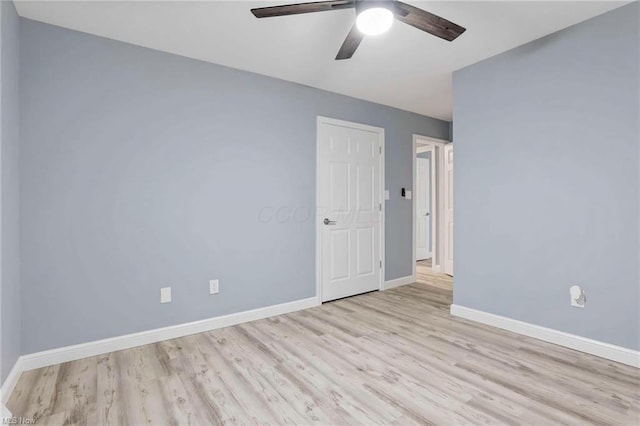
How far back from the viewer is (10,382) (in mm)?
1942

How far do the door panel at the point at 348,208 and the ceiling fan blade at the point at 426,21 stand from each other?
1831 mm

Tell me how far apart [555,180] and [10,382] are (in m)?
4.04

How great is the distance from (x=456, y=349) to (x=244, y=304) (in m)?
1.94

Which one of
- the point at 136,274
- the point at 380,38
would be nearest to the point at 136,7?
the point at 380,38

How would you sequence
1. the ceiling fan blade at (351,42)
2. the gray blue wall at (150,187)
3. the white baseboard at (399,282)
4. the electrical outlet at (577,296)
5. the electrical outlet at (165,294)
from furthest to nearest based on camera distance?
the white baseboard at (399,282) < the electrical outlet at (165,294) < the electrical outlet at (577,296) < the gray blue wall at (150,187) < the ceiling fan blade at (351,42)

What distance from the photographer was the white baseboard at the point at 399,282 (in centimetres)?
434

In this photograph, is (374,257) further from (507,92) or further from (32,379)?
(32,379)

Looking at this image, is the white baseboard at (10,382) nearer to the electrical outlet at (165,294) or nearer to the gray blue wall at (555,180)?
the electrical outlet at (165,294)

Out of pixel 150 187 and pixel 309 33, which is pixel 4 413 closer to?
pixel 150 187

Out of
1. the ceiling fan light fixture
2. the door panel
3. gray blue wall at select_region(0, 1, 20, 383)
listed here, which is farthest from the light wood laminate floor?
the ceiling fan light fixture

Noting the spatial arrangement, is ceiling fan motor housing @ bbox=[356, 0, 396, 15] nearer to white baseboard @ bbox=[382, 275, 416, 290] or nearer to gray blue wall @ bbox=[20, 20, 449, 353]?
gray blue wall @ bbox=[20, 20, 449, 353]

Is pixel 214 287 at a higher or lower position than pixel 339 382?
higher

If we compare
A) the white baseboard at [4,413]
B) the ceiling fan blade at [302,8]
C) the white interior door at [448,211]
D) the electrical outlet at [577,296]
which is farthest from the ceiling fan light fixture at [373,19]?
the white interior door at [448,211]

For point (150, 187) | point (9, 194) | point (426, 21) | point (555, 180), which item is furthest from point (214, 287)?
point (555, 180)
